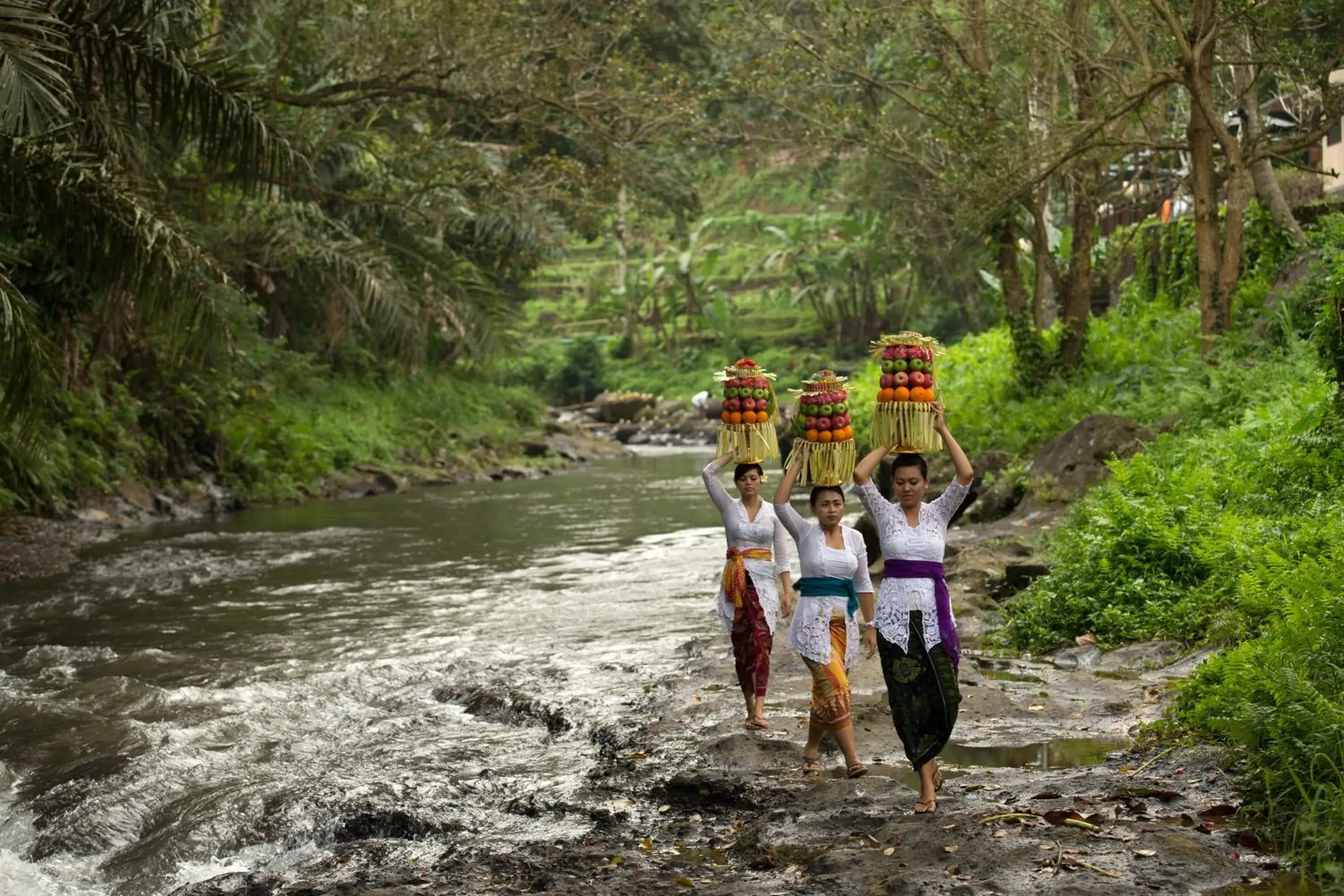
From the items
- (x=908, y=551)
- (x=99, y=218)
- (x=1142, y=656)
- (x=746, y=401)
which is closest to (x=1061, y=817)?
(x=908, y=551)

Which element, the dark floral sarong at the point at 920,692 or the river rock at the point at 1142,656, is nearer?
the dark floral sarong at the point at 920,692

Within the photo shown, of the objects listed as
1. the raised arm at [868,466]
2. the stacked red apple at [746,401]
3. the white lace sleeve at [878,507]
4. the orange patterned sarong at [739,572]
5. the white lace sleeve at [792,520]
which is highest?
the stacked red apple at [746,401]

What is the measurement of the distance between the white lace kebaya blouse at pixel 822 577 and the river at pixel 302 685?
1379mm

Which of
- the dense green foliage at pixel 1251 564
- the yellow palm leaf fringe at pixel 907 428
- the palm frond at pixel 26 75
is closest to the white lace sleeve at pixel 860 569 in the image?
the yellow palm leaf fringe at pixel 907 428

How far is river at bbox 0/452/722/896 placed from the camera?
647cm

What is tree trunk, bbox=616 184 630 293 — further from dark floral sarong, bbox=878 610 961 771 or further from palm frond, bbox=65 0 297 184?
dark floral sarong, bbox=878 610 961 771

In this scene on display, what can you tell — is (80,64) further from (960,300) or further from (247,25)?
(960,300)

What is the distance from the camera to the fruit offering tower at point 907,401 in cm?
621

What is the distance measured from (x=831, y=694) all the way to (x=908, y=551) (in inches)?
34.2

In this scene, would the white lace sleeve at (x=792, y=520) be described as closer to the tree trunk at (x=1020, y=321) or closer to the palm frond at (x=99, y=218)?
the palm frond at (x=99, y=218)

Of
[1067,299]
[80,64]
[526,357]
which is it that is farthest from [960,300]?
[80,64]

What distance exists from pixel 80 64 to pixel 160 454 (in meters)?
10.6

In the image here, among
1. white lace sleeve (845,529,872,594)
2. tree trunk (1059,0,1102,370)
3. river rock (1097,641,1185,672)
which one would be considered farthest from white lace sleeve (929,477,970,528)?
tree trunk (1059,0,1102,370)

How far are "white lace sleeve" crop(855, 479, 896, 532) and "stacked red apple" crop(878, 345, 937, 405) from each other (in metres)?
0.39
